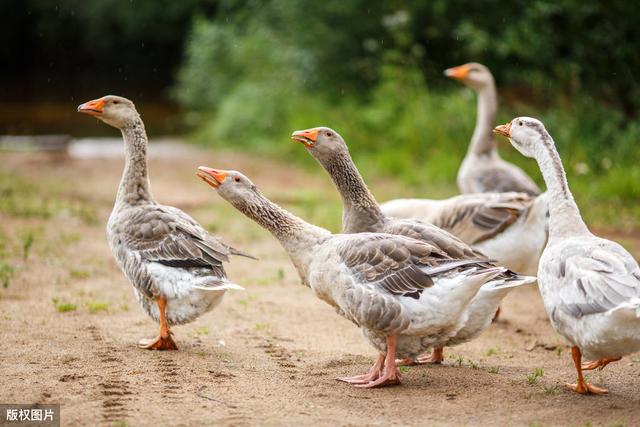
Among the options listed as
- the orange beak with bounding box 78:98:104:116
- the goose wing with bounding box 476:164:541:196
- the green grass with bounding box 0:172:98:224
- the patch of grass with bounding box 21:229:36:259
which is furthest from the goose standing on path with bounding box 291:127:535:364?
the green grass with bounding box 0:172:98:224

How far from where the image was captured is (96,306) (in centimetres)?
694

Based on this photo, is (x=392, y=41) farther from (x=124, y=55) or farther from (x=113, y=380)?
(x=124, y=55)

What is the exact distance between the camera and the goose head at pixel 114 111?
21.6ft

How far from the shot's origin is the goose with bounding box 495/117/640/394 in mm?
4426

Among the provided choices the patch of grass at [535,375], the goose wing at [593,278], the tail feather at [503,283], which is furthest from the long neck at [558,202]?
the patch of grass at [535,375]

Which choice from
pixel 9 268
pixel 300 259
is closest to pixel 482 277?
pixel 300 259

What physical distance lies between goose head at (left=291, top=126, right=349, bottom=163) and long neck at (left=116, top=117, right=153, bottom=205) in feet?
4.26

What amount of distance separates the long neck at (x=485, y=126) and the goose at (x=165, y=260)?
429 centimetres

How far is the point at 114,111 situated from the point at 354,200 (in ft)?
7.00

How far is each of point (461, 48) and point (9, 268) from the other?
497 inches

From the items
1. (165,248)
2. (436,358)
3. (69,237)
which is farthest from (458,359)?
(69,237)

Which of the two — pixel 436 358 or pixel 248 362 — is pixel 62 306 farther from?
pixel 436 358

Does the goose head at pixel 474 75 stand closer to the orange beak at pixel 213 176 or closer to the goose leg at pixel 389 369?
the orange beak at pixel 213 176

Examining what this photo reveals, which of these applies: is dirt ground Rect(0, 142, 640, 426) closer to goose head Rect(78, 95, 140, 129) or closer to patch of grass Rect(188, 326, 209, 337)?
patch of grass Rect(188, 326, 209, 337)
